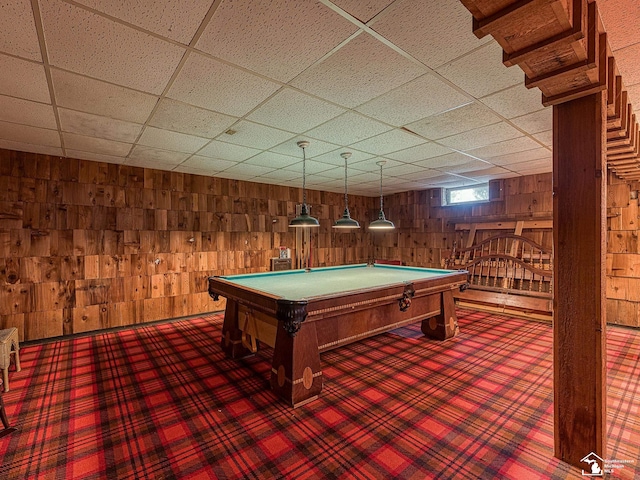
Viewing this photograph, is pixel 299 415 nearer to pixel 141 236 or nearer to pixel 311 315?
pixel 311 315

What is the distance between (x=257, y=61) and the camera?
76.4 inches

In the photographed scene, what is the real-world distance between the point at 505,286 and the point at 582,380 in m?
4.23

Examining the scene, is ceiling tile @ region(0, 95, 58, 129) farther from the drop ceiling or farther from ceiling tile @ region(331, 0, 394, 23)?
ceiling tile @ region(331, 0, 394, 23)

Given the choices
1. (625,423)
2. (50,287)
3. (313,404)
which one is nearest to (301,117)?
(313,404)

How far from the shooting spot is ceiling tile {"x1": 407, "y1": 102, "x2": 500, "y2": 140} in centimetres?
273

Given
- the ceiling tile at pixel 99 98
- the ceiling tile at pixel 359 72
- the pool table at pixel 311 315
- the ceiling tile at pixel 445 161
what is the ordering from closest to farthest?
1. the ceiling tile at pixel 359 72
2. the ceiling tile at pixel 99 98
3. the pool table at pixel 311 315
4. the ceiling tile at pixel 445 161

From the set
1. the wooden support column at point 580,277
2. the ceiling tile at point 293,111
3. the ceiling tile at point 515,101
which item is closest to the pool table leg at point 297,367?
the wooden support column at point 580,277

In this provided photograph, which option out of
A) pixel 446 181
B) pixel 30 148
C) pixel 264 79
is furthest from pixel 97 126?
pixel 446 181

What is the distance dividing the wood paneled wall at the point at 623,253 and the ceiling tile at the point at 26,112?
291 inches

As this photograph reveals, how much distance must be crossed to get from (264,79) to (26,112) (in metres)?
2.33

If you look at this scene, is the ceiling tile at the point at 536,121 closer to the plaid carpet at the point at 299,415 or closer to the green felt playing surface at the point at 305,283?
the green felt playing surface at the point at 305,283

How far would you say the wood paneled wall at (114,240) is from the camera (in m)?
3.97

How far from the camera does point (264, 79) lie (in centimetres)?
217

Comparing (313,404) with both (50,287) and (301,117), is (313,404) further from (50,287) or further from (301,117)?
(50,287)
